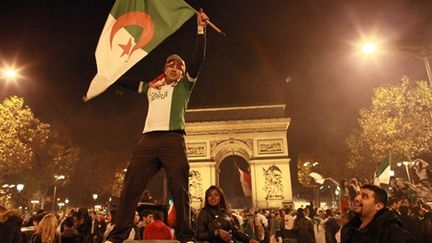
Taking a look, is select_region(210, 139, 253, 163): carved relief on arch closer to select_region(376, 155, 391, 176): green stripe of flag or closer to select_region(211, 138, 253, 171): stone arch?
select_region(211, 138, 253, 171): stone arch

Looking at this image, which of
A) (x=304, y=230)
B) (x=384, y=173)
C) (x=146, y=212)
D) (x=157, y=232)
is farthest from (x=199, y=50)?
(x=384, y=173)

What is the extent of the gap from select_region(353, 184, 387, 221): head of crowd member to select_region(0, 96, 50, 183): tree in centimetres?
2370

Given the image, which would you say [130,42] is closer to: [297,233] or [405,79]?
[297,233]

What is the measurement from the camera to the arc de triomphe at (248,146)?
110ft

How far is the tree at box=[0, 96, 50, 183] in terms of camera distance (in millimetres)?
22609

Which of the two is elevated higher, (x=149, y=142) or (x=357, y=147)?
(x=357, y=147)

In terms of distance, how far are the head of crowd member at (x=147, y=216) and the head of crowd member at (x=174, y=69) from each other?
13.2 ft

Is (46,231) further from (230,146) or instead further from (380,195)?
(230,146)

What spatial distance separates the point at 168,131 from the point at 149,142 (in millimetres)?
243

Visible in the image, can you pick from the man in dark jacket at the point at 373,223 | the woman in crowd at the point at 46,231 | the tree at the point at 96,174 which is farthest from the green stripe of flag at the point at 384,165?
the tree at the point at 96,174

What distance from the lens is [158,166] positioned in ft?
13.2

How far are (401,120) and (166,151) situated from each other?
25.1m

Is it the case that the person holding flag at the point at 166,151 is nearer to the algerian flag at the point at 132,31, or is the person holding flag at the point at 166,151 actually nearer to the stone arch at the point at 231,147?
the algerian flag at the point at 132,31

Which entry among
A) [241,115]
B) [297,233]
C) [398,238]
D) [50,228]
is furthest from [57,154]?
[398,238]
